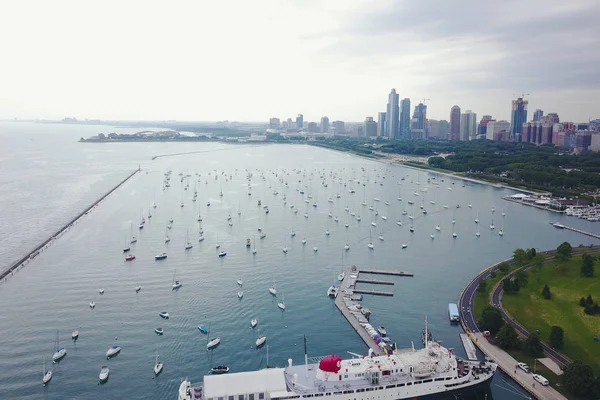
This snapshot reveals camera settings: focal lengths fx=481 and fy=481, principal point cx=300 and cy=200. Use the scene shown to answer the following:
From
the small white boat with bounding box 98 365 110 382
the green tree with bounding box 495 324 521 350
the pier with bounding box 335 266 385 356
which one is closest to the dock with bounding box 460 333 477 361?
the green tree with bounding box 495 324 521 350

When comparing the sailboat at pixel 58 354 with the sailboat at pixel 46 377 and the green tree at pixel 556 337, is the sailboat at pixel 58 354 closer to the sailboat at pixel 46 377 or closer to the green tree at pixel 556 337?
the sailboat at pixel 46 377

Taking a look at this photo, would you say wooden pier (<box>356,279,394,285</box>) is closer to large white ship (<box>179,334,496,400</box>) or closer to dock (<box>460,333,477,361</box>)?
dock (<box>460,333,477,361</box>)

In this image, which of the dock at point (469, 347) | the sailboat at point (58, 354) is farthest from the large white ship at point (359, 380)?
the sailboat at point (58, 354)

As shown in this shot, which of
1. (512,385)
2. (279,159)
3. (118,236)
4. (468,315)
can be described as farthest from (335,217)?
(279,159)

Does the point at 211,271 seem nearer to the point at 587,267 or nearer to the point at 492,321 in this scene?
the point at 492,321

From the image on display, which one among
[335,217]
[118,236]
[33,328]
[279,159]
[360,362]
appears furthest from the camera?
[279,159]

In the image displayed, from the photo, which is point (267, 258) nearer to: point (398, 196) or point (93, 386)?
point (93, 386)
